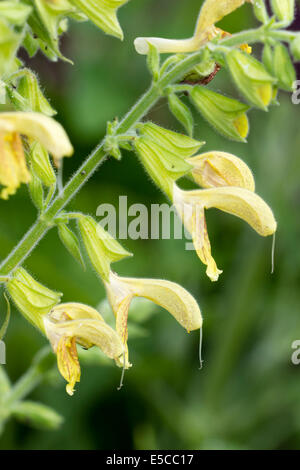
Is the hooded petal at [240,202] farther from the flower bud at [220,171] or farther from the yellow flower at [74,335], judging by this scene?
the yellow flower at [74,335]

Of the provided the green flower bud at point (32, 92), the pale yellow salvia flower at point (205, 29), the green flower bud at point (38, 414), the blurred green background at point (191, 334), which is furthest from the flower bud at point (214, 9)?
the blurred green background at point (191, 334)

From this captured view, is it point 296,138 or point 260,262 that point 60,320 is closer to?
point 260,262

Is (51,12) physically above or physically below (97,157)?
above

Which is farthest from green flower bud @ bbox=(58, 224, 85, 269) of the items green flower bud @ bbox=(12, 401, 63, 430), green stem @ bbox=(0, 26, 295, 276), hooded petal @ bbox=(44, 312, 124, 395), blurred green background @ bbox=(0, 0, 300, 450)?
blurred green background @ bbox=(0, 0, 300, 450)

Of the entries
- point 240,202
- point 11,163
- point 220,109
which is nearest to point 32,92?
point 11,163

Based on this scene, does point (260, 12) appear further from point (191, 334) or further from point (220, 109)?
point (191, 334)

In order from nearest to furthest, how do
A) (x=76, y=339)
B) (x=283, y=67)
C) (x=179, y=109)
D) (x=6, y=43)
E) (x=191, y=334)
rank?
(x=6, y=43) < (x=283, y=67) < (x=179, y=109) < (x=76, y=339) < (x=191, y=334)
